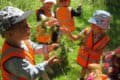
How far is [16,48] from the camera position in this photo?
3.75 metres

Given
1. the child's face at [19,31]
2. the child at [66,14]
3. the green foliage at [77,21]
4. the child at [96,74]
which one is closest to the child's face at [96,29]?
the green foliage at [77,21]

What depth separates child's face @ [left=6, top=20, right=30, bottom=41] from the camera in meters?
→ 3.67

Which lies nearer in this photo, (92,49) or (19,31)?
(19,31)

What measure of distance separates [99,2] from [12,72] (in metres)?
6.03

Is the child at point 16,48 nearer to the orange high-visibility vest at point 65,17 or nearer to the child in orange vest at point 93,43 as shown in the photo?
the child in orange vest at point 93,43

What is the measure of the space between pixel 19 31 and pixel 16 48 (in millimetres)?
183

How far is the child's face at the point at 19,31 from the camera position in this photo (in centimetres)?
367

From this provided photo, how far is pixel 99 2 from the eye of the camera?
9445 mm

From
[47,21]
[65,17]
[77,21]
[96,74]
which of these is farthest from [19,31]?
[77,21]

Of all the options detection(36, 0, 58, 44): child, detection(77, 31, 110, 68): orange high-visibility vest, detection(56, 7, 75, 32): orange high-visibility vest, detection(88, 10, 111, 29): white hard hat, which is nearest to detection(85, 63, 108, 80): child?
detection(88, 10, 111, 29): white hard hat

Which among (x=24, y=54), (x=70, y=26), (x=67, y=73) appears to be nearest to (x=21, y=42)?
(x=24, y=54)

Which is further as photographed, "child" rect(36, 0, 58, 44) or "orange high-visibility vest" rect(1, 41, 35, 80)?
"child" rect(36, 0, 58, 44)

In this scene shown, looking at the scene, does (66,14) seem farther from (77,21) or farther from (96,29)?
(77,21)

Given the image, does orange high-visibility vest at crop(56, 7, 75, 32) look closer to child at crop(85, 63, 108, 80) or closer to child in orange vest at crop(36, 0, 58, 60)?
child in orange vest at crop(36, 0, 58, 60)
